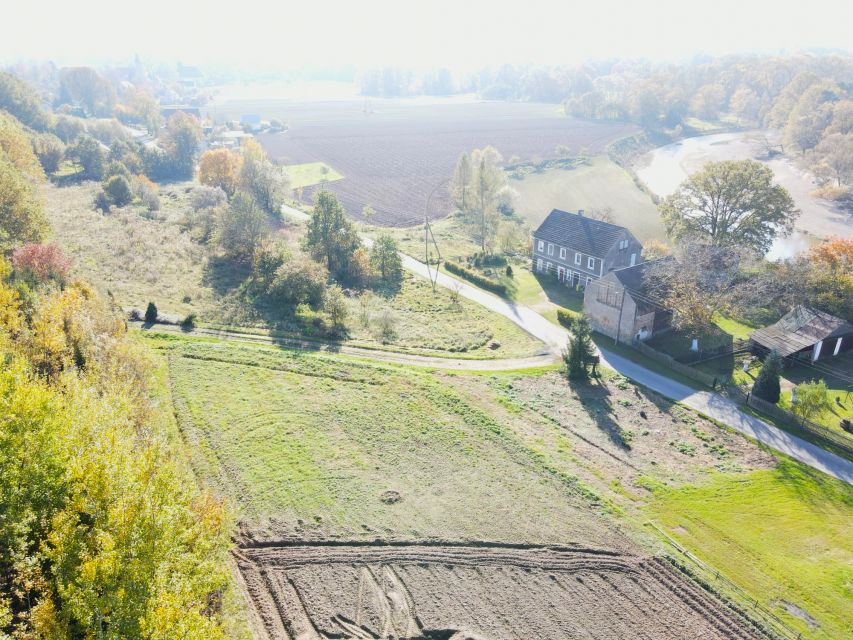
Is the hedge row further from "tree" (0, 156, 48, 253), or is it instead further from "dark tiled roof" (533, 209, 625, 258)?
"tree" (0, 156, 48, 253)

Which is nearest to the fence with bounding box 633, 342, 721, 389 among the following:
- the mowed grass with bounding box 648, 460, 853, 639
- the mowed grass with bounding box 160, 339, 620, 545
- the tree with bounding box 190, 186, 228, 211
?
the mowed grass with bounding box 648, 460, 853, 639

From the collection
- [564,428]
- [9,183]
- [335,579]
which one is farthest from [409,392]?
[9,183]

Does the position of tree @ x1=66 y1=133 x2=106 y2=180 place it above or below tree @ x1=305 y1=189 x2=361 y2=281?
above

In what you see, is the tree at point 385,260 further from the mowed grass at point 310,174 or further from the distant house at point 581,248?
the mowed grass at point 310,174

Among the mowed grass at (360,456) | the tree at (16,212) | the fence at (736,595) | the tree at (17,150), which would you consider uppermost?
the tree at (17,150)

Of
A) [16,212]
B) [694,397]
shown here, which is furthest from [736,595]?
[16,212]

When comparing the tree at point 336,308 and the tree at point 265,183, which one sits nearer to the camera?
the tree at point 336,308

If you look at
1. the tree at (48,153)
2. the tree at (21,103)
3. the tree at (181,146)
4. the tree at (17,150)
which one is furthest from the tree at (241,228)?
the tree at (21,103)
